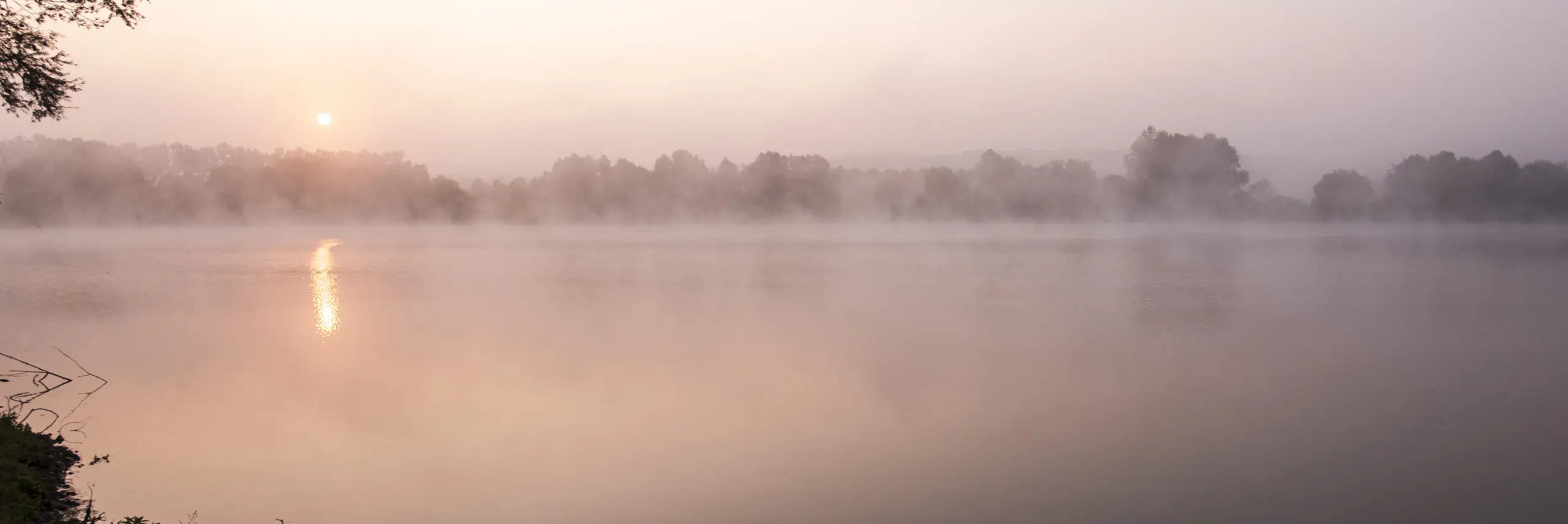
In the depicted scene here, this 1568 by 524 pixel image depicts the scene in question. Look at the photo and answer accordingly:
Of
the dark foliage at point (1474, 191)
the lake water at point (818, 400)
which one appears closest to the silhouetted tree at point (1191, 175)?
the dark foliage at point (1474, 191)

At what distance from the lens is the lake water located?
19.2 feet

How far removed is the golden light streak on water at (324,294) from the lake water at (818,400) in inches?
5.7

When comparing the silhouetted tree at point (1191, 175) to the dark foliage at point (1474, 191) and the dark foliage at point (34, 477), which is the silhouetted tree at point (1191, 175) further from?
the dark foliage at point (34, 477)

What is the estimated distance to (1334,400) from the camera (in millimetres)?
8398

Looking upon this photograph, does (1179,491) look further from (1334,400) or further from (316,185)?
(316,185)

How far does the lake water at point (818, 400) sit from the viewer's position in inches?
231

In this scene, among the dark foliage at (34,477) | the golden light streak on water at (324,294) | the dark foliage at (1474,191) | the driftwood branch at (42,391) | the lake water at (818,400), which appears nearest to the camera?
the dark foliage at (34,477)

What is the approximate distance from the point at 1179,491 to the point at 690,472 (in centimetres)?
303

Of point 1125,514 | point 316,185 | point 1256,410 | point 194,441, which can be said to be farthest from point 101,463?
point 316,185

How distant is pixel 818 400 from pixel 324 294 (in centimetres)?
1369

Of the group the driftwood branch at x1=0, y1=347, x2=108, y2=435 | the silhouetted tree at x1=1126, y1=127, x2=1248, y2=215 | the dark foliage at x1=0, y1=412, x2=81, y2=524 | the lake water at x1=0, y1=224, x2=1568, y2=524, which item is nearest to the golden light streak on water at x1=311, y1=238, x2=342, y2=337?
the lake water at x1=0, y1=224, x2=1568, y2=524

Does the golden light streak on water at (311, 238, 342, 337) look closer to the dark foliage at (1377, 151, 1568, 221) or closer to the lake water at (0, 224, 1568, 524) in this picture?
the lake water at (0, 224, 1568, 524)

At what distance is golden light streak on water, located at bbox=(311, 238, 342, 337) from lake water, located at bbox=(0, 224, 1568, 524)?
144 millimetres

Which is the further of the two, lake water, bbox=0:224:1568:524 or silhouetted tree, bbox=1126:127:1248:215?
silhouetted tree, bbox=1126:127:1248:215
